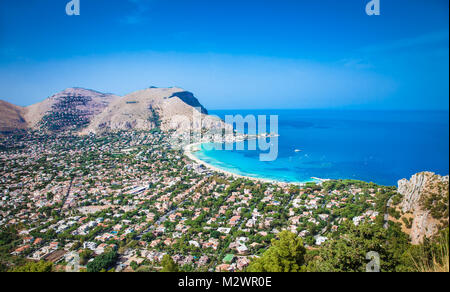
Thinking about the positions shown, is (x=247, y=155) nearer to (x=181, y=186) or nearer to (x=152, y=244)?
(x=181, y=186)

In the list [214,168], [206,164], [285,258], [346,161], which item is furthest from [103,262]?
[346,161]

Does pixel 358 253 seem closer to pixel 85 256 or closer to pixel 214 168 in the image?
pixel 85 256

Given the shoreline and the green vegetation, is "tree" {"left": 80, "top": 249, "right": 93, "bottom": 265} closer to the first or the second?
the green vegetation

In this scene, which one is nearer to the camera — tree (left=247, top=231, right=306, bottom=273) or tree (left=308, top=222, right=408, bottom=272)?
tree (left=308, top=222, right=408, bottom=272)

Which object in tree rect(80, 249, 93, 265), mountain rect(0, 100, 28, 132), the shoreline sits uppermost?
mountain rect(0, 100, 28, 132)

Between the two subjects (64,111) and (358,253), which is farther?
A: (64,111)

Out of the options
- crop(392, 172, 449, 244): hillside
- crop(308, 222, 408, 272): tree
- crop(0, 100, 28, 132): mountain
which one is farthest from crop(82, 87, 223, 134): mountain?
crop(308, 222, 408, 272): tree

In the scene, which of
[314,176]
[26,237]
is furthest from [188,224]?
[314,176]
